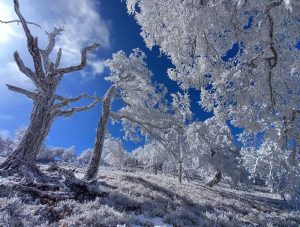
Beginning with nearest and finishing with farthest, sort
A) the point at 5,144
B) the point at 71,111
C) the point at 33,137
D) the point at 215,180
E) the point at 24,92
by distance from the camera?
the point at 33,137 → the point at 24,92 → the point at 71,111 → the point at 215,180 → the point at 5,144

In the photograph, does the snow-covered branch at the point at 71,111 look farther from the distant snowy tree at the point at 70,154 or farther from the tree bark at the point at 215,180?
the distant snowy tree at the point at 70,154

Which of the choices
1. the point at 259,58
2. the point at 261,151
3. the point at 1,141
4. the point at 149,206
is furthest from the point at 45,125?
the point at 1,141

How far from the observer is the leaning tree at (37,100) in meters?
12.7

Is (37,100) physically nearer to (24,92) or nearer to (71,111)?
(24,92)

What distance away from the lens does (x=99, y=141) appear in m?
17.0

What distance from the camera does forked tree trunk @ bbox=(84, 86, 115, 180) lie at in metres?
16.1

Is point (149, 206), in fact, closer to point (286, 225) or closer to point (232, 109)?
point (232, 109)

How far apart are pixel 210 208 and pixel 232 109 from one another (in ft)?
20.1

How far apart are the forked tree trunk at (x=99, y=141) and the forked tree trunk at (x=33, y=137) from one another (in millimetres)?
3157

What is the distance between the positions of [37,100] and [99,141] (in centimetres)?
435

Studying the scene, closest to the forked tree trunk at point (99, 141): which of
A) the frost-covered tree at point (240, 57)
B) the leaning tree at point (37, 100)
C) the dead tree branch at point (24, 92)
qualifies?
the leaning tree at point (37, 100)

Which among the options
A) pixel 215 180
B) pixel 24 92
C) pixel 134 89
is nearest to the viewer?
pixel 24 92

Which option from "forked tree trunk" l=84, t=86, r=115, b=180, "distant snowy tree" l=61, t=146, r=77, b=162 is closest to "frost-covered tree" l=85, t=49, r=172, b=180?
"forked tree trunk" l=84, t=86, r=115, b=180

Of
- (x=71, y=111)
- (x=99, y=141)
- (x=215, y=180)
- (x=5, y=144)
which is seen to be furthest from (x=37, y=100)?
(x=5, y=144)
